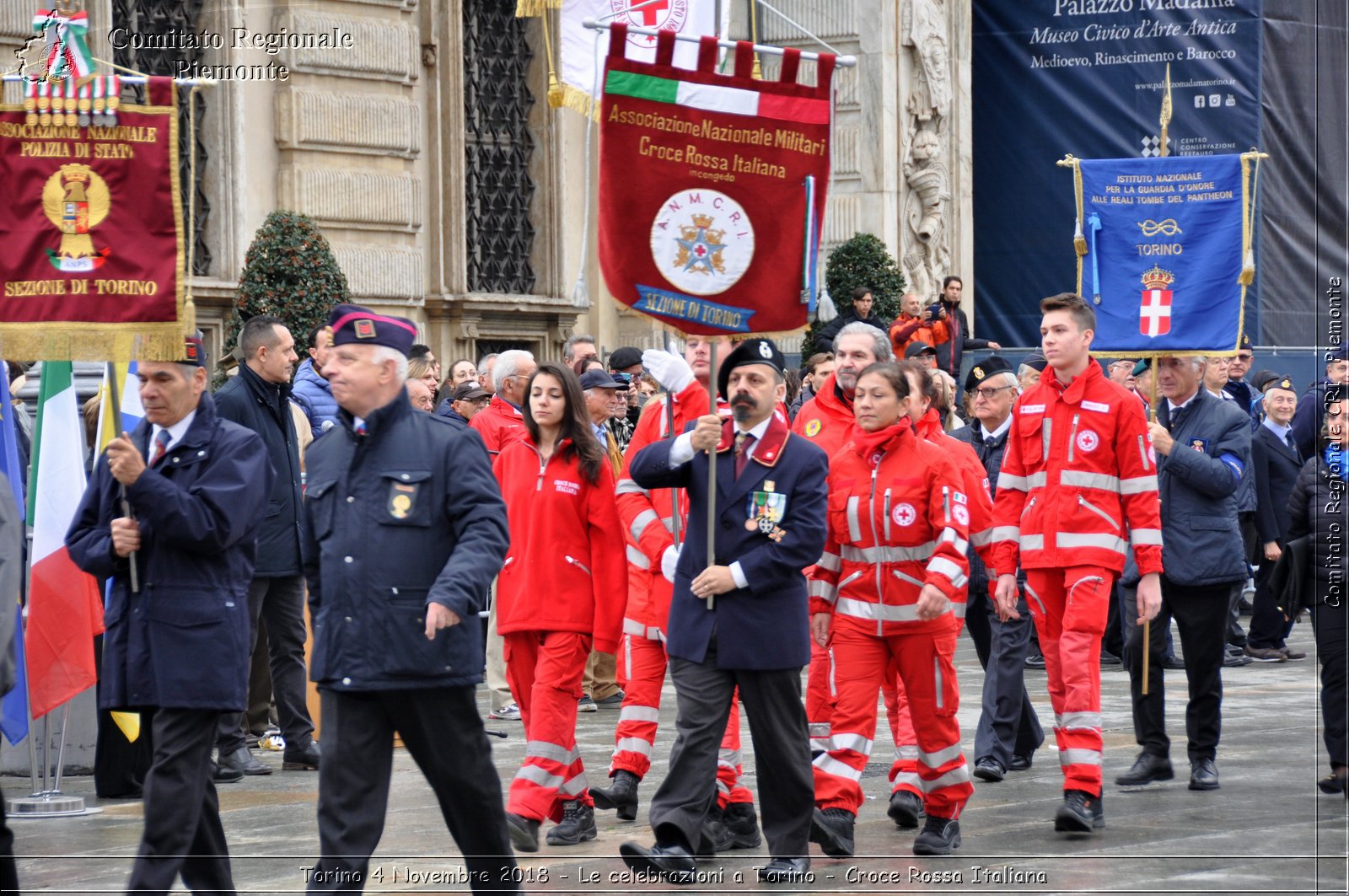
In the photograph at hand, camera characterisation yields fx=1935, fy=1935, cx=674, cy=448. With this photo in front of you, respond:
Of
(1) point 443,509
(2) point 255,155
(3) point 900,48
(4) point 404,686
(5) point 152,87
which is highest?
(3) point 900,48

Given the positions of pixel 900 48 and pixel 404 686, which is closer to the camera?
pixel 404 686

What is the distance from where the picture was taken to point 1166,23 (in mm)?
25328

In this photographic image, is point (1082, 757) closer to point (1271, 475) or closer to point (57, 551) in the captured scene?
point (57, 551)

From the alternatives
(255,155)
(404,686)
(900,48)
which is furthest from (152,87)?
(900,48)

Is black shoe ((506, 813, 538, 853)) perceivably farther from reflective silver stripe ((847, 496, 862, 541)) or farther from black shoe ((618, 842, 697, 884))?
reflective silver stripe ((847, 496, 862, 541))

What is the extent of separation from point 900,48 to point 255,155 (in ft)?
30.1

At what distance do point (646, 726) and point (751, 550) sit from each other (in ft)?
4.29

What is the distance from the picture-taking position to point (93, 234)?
277 inches

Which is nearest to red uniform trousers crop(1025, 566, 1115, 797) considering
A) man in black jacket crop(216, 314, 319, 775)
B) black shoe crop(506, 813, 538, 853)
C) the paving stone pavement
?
the paving stone pavement

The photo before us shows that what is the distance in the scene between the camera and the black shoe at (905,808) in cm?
819

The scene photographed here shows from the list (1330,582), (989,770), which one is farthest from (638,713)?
(1330,582)

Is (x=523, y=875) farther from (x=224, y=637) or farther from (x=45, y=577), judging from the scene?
(x=45, y=577)

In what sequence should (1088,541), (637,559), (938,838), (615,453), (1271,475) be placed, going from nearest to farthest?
(938,838) < (1088,541) < (637,559) < (615,453) < (1271,475)

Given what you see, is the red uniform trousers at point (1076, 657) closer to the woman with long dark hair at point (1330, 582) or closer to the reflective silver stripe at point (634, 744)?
the woman with long dark hair at point (1330, 582)
